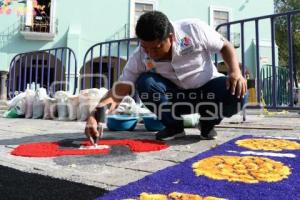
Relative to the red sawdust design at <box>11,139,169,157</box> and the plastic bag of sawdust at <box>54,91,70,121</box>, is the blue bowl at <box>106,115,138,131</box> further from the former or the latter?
the plastic bag of sawdust at <box>54,91,70,121</box>

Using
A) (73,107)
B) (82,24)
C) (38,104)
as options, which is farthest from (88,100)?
(82,24)

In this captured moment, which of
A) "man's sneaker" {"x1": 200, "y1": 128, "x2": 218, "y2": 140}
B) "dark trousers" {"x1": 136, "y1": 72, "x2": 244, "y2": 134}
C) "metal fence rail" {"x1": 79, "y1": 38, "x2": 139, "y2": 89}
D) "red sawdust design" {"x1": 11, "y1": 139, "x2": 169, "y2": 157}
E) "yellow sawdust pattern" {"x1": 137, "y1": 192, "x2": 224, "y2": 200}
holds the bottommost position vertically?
"yellow sawdust pattern" {"x1": 137, "y1": 192, "x2": 224, "y2": 200}

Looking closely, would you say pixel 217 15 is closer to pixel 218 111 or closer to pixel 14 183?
pixel 218 111

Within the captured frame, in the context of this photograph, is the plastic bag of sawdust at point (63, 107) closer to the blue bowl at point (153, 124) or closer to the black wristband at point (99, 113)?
the blue bowl at point (153, 124)

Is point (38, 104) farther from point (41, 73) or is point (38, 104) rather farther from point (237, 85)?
point (237, 85)

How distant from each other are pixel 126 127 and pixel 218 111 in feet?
2.94

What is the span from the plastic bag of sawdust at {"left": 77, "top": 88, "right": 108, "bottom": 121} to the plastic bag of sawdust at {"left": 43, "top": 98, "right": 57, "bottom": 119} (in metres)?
0.52

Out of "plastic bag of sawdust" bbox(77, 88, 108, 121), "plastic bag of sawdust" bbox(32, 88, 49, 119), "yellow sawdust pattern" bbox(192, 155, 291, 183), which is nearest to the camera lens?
"yellow sawdust pattern" bbox(192, 155, 291, 183)

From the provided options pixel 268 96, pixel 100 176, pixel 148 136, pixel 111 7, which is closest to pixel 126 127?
pixel 148 136

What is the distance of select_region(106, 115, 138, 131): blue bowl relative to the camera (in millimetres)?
2793

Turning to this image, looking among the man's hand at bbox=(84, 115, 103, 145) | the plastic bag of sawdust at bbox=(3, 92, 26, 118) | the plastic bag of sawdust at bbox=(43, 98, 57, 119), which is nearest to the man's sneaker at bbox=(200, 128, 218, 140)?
the man's hand at bbox=(84, 115, 103, 145)

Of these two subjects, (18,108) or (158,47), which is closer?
(158,47)

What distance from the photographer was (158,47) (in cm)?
174

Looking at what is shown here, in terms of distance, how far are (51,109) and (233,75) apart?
2.87m
